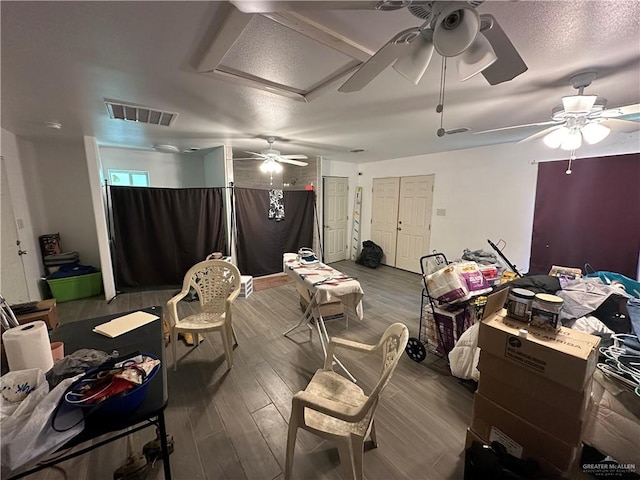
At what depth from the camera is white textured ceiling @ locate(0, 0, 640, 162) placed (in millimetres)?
1218

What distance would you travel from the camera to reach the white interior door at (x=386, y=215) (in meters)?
5.76

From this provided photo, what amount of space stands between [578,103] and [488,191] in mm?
2728

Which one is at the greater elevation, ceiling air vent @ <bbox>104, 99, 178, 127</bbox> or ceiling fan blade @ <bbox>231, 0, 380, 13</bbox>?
ceiling air vent @ <bbox>104, 99, 178, 127</bbox>

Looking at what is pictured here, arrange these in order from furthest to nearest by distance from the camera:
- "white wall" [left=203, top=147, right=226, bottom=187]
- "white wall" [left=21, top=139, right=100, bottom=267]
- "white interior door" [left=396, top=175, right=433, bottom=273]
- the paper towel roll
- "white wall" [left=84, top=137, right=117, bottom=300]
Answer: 1. "white interior door" [left=396, top=175, right=433, bottom=273]
2. "white wall" [left=203, top=147, right=226, bottom=187]
3. "white wall" [left=21, top=139, right=100, bottom=267]
4. "white wall" [left=84, top=137, right=117, bottom=300]
5. the paper towel roll

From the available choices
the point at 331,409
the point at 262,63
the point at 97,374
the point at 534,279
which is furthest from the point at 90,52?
the point at 534,279

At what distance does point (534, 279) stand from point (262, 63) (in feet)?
8.79

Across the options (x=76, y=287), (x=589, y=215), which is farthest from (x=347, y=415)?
(x=76, y=287)

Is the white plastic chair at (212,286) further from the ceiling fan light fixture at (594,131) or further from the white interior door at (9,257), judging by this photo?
the ceiling fan light fixture at (594,131)

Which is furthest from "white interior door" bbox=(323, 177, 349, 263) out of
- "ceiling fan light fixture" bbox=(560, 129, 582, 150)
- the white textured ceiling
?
"ceiling fan light fixture" bbox=(560, 129, 582, 150)

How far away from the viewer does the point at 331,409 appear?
1.22m

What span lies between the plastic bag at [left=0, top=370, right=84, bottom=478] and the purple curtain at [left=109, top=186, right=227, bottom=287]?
372cm

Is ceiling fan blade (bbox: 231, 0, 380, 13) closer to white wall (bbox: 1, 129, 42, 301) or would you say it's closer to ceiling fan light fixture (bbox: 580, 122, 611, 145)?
ceiling fan light fixture (bbox: 580, 122, 611, 145)

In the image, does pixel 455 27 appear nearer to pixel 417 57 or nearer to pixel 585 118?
pixel 417 57

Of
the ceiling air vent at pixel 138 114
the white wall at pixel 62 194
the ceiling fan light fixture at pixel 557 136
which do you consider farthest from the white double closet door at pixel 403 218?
the white wall at pixel 62 194
